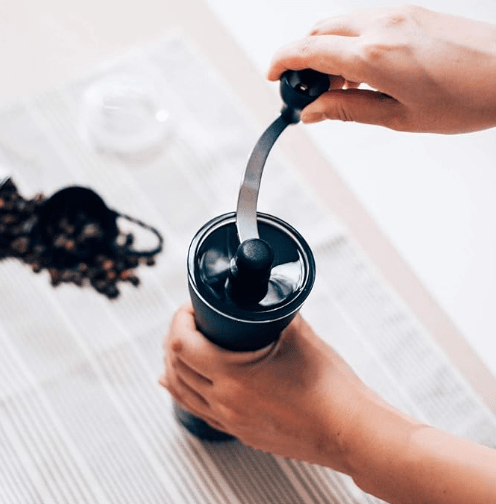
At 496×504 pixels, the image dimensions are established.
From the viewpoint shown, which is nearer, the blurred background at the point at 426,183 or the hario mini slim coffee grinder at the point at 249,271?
the hario mini slim coffee grinder at the point at 249,271

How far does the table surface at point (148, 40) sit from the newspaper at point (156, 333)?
0.02 m

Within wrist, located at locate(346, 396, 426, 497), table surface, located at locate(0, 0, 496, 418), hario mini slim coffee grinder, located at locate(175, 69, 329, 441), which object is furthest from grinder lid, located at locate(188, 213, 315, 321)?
table surface, located at locate(0, 0, 496, 418)

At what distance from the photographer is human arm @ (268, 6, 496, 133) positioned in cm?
37

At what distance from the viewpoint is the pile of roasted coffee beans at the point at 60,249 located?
532mm

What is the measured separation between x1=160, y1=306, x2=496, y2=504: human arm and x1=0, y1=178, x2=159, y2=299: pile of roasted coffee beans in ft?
0.47

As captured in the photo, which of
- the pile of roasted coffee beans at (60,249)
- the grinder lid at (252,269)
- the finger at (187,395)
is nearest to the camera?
the grinder lid at (252,269)

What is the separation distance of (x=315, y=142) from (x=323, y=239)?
11 cm

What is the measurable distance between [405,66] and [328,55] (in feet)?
0.15

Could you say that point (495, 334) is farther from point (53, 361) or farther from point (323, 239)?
point (53, 361)

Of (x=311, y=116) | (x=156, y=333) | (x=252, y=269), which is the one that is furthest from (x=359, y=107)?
(x=156, y=333)

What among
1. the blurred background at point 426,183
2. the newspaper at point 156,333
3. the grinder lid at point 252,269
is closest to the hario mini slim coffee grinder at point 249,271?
the grinder lid at point 252,269

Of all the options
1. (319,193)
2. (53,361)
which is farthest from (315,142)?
(53,361)

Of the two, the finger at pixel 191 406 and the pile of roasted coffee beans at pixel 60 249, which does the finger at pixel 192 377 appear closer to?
the finger at pixel 191 406

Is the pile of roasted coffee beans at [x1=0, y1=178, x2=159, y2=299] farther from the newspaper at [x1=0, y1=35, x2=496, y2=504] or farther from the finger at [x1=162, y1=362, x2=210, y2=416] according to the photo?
the finger at [x1=162, y1=362, x2=210, y2=416]
